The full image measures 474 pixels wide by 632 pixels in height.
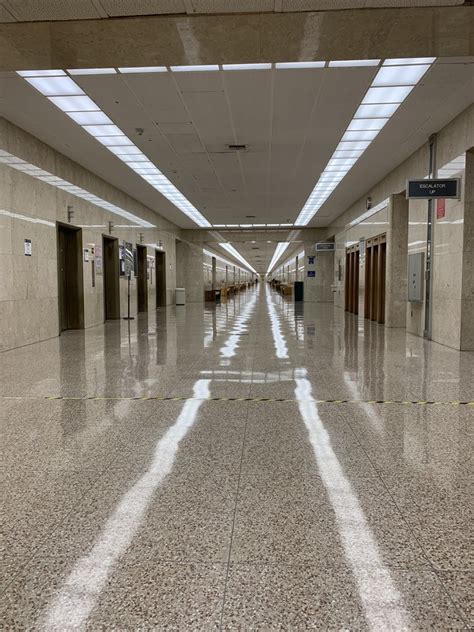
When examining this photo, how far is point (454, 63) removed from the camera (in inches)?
262

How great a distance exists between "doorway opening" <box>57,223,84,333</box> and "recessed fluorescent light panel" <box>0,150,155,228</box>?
107 centimetres

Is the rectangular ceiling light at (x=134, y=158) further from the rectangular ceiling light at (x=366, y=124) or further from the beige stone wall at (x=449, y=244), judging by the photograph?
the beige stone wall at (x=449, y=244)

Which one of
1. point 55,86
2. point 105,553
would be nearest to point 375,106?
point 55,86

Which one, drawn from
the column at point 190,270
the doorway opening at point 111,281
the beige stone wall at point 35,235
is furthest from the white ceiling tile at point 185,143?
the column at point 190,270

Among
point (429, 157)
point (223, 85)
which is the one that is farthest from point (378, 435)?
point (429, 157)

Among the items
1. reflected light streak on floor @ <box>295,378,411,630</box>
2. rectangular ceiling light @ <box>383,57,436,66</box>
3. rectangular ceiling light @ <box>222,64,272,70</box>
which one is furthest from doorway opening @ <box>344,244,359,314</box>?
reflected light streak on floor @ <box>295,378,411,630</box>

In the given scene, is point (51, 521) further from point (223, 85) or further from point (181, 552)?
point (223, 85)

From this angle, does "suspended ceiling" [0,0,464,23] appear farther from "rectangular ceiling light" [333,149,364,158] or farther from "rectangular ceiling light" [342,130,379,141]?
"rectangular ceiling light" [333,149,364,158]

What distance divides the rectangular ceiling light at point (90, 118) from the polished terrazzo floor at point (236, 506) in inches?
213

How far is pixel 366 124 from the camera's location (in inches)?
375

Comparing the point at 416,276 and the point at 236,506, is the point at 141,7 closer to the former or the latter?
the point at 236,506

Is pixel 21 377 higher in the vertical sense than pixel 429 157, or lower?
lower

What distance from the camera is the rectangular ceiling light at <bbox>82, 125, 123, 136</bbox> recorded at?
969 centimetres

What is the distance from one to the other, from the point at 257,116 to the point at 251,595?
859 centimetres
